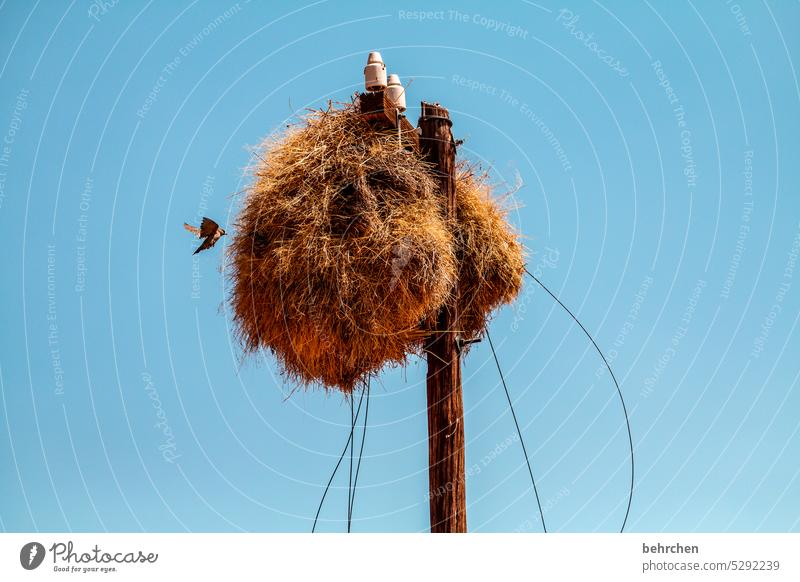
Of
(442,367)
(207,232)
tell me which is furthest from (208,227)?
(442,367)

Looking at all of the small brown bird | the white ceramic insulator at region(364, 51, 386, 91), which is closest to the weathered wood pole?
the white ceramic insulator at region(364, 51, 386, 91)

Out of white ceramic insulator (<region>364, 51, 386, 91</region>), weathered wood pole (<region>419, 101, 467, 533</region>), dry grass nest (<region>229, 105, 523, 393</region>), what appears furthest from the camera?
white ceramic insulator (<region>364, 51, 386, 91</region>)

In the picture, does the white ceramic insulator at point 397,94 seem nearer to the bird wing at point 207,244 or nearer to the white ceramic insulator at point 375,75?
the white ceramic insulator at point 375,75

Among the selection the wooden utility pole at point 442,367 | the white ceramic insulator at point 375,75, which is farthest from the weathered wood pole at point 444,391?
the white ceramic insulator at point 375,75

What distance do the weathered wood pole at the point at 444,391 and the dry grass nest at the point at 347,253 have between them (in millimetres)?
99

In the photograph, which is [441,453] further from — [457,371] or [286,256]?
[286,256]

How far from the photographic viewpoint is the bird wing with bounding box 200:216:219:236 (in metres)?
5.91

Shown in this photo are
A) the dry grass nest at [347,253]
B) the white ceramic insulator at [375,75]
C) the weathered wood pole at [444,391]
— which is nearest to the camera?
the dry grass nest at [347,253]

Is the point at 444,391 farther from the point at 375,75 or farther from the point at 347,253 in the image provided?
the point at 375,75

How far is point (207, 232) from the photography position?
5918 mm

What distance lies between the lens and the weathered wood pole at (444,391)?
19.1ft

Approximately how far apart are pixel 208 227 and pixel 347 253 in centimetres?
83

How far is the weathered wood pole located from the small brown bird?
111cm

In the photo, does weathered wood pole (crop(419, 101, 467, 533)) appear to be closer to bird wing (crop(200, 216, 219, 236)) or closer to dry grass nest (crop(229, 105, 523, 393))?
dry grass nest (crop(229, 105, 523, 393))
